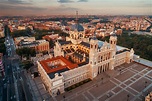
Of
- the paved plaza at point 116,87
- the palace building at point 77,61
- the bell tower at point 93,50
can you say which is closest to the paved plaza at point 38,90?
the palace building at point 77,61

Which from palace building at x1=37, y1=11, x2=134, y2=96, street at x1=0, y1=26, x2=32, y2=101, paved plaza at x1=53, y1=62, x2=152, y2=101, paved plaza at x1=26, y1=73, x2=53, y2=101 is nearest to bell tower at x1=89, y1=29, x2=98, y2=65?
palace building at x1=37, y1=11, x2=134, y2=96

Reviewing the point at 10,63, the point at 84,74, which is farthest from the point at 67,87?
the point at 10,63

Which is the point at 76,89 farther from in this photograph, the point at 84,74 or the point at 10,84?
the point at 10,84

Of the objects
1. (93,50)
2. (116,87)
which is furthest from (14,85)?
(116,87)

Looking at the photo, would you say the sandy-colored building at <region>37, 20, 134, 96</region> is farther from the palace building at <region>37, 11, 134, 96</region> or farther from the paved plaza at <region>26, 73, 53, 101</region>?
the paved plaza at <region>26, 73, 53, 101</region>

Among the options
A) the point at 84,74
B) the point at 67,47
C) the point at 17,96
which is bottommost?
the point at 17,96

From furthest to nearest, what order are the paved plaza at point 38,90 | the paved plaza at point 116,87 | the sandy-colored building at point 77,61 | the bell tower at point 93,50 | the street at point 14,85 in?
the bell tower at point 93,50 < the sandy-colored building at point 77,61 < the street at point 14,85 < the paved plaza at point 38,90 < the paved plaza at point 116,87

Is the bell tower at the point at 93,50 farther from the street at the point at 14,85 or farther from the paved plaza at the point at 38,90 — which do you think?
the street at the point at 14,85

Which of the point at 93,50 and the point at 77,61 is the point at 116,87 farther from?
the point at 77,61
